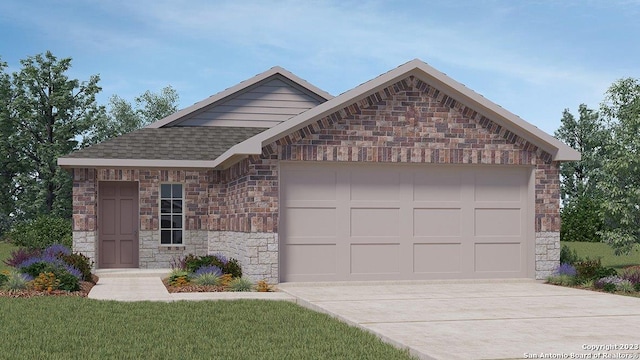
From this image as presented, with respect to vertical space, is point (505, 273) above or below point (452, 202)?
below

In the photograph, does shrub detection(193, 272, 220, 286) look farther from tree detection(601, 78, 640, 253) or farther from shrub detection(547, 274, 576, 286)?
tree detection(601, 78, 640, 253)

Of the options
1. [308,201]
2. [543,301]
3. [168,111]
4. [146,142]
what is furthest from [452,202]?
[168,111]

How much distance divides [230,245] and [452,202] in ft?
18.1

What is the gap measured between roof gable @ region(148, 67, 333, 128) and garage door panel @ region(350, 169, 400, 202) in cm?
707

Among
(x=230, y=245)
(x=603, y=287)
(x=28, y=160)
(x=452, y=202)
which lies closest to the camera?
(x=603, y=287)

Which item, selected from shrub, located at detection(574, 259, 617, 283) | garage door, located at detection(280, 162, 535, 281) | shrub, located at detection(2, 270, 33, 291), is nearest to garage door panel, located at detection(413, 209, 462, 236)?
garage door, located at detection(280, 162, 535, 281)

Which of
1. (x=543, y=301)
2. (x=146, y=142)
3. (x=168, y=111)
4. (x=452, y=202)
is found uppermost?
(x=168, y=111)

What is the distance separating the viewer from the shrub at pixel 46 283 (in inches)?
620

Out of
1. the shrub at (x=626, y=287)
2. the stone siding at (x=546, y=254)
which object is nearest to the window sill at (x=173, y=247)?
the stone siding at (x=546, y=254)

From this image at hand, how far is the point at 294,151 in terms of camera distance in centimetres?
1769

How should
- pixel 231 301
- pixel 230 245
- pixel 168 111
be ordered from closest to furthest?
pixel 231 301
pixel 230 245
pixel 168 111

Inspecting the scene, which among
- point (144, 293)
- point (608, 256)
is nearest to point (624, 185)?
point (608, 256)

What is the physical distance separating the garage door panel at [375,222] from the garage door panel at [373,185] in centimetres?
29

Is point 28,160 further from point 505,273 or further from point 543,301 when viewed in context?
point 543,301
